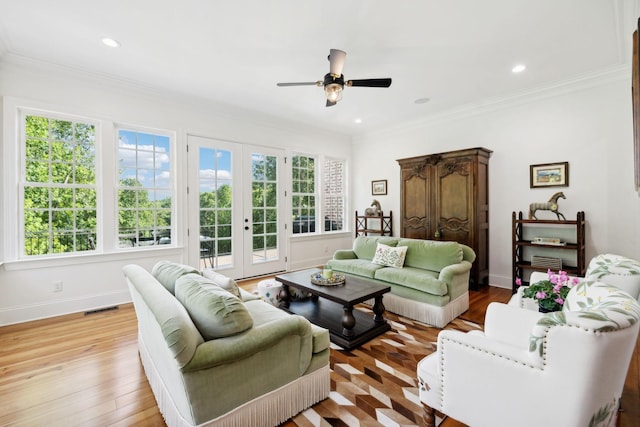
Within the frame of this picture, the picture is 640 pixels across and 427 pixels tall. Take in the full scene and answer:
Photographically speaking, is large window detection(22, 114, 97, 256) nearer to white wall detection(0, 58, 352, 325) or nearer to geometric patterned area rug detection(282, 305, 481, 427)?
white wall detection(0, 58, 352, 325)

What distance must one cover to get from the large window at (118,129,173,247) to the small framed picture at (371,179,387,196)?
3.90 metres

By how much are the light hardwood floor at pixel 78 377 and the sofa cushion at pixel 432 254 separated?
2.15 feet

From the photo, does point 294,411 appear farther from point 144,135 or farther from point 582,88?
point 582,88

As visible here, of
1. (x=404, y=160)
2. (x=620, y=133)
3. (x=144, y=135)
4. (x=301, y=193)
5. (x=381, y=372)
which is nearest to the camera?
(x=381, y=372)

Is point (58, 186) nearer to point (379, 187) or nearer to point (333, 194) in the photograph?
point (333, 194)

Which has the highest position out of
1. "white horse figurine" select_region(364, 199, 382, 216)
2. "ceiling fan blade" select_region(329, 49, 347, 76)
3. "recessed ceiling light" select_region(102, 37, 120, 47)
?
"recessed ceiling light" select_region(102, 37, 120, 47)

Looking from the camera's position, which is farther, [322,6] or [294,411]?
[322,6]

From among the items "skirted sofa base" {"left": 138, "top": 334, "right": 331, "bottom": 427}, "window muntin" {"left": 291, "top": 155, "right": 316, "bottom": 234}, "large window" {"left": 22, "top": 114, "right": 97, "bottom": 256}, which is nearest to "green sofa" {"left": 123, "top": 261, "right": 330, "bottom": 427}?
"skirted sofa base" {"left": 138, "top": 334, "right": 331, "bottom": 427}

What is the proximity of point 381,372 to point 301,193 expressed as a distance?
13.0 ft

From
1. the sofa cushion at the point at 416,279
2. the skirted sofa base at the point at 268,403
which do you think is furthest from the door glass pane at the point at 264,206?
the skirted sofa base at the point at 268,403

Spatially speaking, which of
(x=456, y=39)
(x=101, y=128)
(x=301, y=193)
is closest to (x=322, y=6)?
(x=456, y=39)

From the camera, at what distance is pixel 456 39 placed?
8.97 ft

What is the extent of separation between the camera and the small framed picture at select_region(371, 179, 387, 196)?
19.4 feet

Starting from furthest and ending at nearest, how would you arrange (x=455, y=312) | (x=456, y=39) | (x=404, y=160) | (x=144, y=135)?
1. (x=404, y=160)
2. (x=144, y=135)
3. (x=455, y=312)
4. (x=456, y=39)
